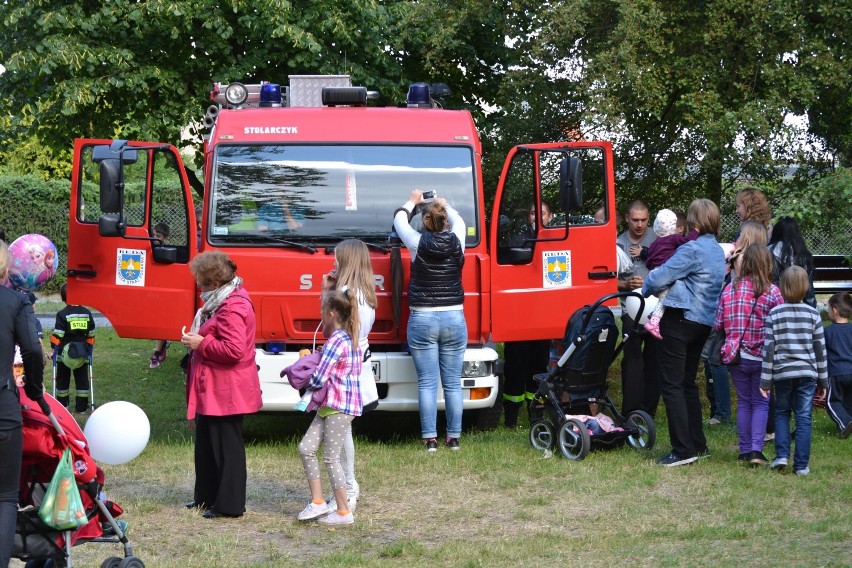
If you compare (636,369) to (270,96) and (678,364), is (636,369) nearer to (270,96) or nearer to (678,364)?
(678,364)

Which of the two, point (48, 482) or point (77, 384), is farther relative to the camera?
point (77, 384)

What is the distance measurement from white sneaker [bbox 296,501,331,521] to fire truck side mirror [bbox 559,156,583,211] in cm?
316

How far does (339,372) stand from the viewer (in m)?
7.14

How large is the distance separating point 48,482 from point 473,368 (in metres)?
4.64

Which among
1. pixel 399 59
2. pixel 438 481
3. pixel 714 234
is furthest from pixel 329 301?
pixel 399 59

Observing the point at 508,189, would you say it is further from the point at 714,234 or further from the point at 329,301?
the point at 329,301

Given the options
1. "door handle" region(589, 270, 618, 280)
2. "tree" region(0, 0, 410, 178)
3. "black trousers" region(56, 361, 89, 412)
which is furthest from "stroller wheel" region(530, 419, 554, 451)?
"tree" region(0, 0, 410, 178)

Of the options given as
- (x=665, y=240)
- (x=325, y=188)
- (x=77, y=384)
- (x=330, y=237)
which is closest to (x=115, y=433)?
(x=330, y=237)

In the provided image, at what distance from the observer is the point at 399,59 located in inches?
660

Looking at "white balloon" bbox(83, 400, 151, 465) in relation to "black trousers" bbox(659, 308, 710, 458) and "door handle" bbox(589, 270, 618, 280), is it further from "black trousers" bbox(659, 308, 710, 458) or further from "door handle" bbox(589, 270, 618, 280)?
"door handle" bbox(589, 270, 618, 280)

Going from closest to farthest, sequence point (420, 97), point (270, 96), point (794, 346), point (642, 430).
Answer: point (794, 346)
point (642, 430)
point (270, 96)
point (420, 97)

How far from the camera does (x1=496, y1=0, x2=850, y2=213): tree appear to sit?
36.5 ft

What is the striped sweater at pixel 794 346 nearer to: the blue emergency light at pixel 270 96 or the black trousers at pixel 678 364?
the black trousers at pixel 678 364

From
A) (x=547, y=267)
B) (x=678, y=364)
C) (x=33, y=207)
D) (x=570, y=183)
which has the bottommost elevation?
(x=678, y=364)
